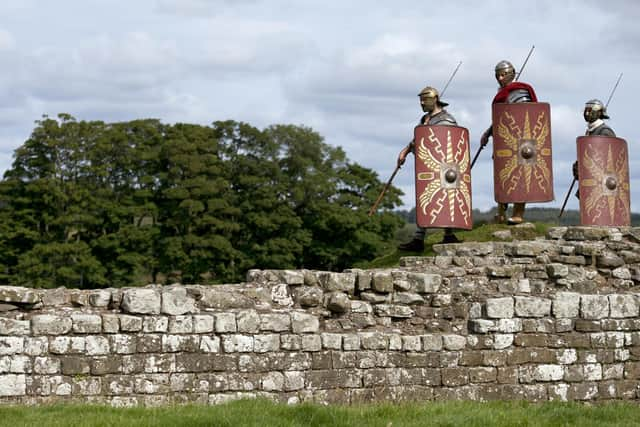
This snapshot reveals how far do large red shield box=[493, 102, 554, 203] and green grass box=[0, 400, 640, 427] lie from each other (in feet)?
19.9

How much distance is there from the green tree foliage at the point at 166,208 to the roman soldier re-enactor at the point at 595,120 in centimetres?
2118

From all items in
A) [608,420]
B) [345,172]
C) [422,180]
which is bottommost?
[608,420]

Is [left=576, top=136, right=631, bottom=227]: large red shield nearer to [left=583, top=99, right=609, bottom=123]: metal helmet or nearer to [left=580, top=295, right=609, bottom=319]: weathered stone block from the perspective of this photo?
[left=583, top=99, right=609, bottom=123]: metal helmet

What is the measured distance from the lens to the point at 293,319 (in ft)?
31.9

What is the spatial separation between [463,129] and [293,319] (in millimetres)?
5589

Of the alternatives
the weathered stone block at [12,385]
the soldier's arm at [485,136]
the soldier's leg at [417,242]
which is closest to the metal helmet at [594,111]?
the soldier's arm at [485,136]

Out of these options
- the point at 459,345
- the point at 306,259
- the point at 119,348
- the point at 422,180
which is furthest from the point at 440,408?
the point at 306,259

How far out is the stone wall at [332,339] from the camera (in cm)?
909

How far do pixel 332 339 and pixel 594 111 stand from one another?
821 cm

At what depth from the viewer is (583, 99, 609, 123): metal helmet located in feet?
51.3

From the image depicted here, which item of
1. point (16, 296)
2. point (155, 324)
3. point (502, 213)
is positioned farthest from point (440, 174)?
point (16, 296)

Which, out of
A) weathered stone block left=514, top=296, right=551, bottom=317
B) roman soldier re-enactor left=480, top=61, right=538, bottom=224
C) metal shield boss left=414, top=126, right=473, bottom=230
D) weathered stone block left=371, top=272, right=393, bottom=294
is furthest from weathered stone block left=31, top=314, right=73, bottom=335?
roman soldier re-enactor left=480, top=61, right=538, bottom=224

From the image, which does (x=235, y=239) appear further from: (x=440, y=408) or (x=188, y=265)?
(x=440, y=408)

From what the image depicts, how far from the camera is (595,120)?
51.3 feet
